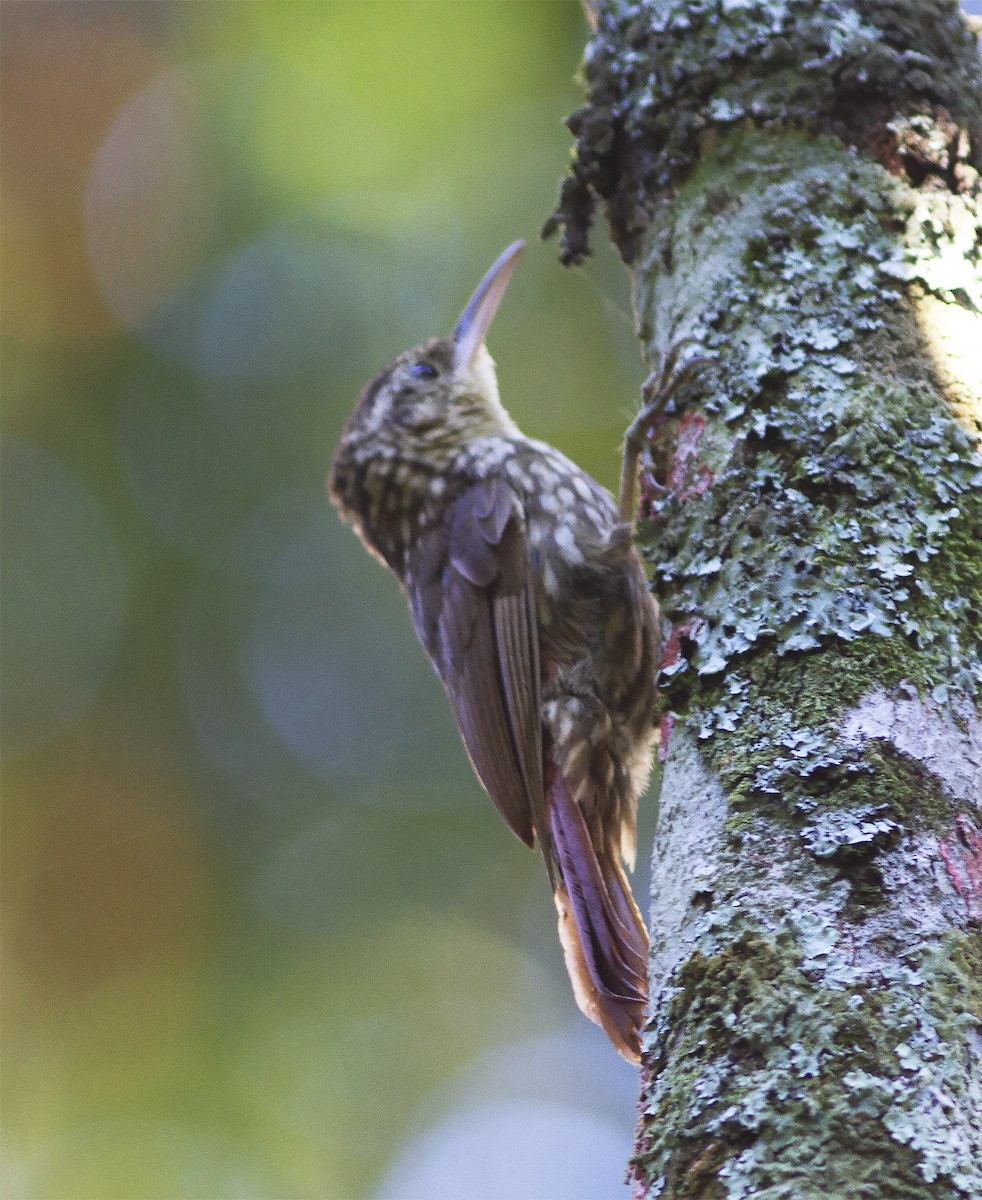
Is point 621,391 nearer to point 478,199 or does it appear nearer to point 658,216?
Answer: point 478,199

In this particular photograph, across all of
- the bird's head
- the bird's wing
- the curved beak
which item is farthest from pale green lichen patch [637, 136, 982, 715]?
the curved beak

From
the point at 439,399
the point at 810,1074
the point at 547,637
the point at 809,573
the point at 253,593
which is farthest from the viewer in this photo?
the point at 253,593

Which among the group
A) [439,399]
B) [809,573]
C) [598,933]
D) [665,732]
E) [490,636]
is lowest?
[598,933]

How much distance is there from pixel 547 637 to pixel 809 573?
137 centimetres

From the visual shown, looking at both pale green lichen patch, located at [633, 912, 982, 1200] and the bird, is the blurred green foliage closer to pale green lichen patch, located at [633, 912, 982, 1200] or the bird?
the bird

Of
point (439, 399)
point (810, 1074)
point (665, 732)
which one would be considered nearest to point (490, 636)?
point (439, 399)

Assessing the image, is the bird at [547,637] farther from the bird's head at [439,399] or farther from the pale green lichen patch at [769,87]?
the pale green lichen patch at [769,87]

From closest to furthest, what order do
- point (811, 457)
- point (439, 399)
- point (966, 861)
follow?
point (966, 861) < point (811, 457) < point (439, 399)

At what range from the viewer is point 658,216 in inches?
91.0

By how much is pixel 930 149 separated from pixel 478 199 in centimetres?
349

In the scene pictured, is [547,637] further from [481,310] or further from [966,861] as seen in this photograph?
[966,861]

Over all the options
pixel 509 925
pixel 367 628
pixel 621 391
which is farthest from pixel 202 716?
pixel 621 391

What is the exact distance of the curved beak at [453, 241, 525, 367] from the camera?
3861 mm

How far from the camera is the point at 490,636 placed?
307 cm
